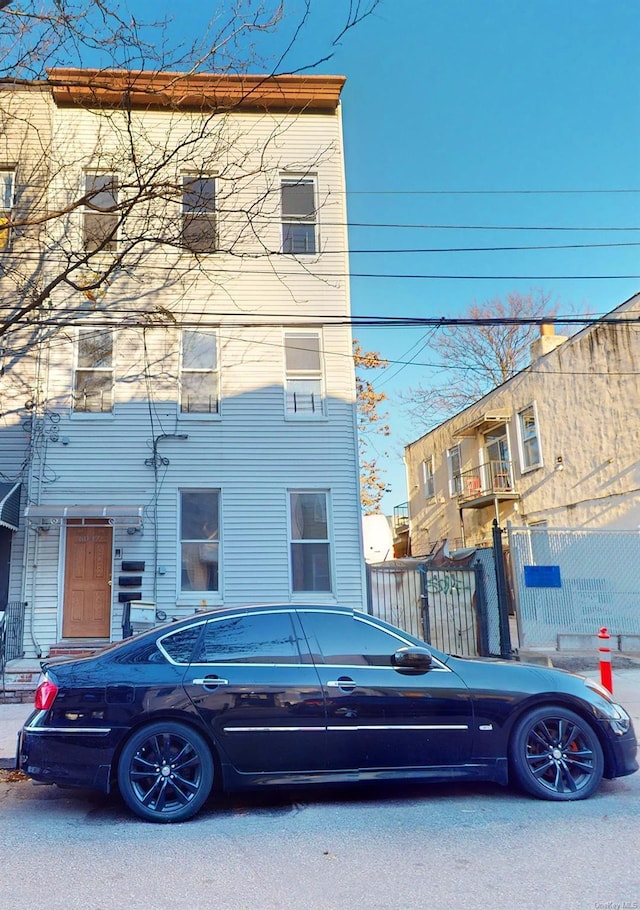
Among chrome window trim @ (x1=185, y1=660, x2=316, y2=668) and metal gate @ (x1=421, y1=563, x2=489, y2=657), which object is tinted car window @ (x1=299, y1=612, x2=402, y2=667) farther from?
metal gate @ (x1=421, y1=563, x2=489, y2=657)

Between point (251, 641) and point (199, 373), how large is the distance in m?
8.00

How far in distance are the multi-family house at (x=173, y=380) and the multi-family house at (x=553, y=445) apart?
20.9 ft

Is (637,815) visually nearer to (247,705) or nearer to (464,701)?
(464,701)

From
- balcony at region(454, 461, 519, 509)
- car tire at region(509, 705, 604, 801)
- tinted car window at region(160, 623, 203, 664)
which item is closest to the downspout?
tinted car window at region(160, 623, 203, 664)

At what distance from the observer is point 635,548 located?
38.4 ft

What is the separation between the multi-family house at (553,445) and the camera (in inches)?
628

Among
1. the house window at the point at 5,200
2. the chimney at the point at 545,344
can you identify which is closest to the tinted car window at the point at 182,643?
the house window at the point at 5,200

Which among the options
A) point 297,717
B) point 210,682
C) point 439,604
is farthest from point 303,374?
point 297,717

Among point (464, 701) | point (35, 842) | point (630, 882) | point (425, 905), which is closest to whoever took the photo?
point (425, 905)

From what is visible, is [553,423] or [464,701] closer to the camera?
[464,701]

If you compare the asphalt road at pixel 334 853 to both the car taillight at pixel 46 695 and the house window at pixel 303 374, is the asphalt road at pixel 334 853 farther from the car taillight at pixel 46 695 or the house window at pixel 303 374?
the house window at pixel 303 374

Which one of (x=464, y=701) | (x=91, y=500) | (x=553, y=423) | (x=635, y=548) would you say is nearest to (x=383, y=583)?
(x=635, y=548)

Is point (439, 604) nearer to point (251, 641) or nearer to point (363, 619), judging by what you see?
point (363, 619)

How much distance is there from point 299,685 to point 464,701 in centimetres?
124
